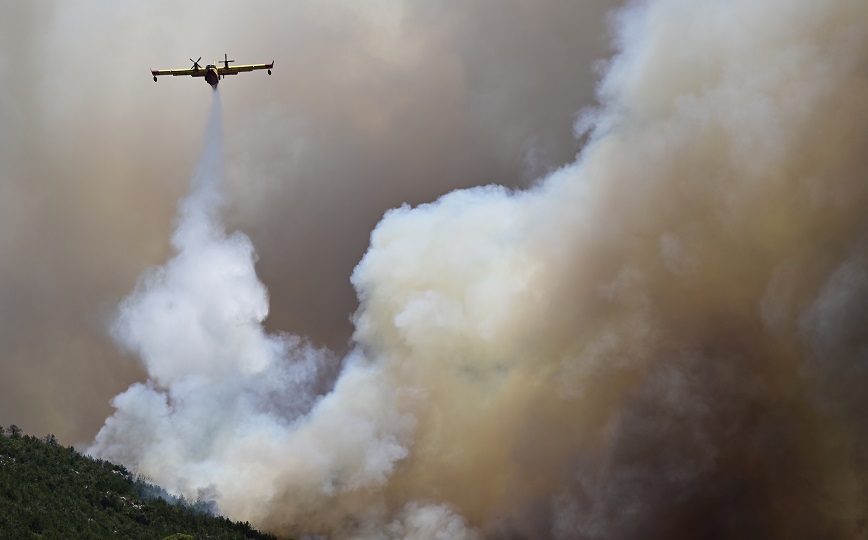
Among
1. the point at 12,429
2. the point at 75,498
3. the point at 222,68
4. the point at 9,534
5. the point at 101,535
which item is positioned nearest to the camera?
the point at 9,534

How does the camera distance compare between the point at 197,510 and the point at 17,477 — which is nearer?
the point at 17,477

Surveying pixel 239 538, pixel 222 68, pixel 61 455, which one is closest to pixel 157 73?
pixel 222 68

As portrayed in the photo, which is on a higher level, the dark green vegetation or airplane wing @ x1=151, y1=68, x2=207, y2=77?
airplane wing @ x1=151, y1=68, x2=207, y2=77

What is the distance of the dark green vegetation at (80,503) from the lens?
123 m

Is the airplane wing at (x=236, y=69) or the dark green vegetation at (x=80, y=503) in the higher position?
the airplane wing at (x=236, y=69)

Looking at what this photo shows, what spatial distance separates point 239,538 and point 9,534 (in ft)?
114

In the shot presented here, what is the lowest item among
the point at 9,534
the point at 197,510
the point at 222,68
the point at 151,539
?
the point at 9,534

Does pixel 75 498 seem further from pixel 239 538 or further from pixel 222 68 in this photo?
pixel 222 68

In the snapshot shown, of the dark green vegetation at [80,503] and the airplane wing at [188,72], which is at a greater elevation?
the airplane wing at [188,72]

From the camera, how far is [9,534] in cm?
11506

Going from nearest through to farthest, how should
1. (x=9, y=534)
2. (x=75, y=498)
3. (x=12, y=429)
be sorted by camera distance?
(x=9, y=534) < (x=75, y=498) < (x=12, y=429)

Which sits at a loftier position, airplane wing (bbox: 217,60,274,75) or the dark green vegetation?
airplane wing (bbox: 217,60,274,75)

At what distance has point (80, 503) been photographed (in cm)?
13412

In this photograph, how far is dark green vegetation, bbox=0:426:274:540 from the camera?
403 ft
